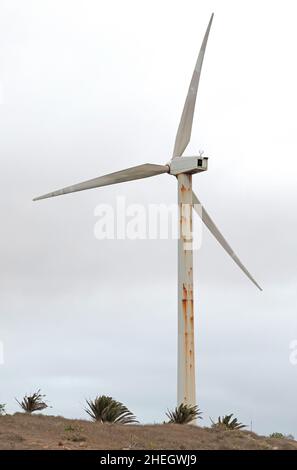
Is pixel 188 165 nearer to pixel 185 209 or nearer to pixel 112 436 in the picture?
pixel 185 209

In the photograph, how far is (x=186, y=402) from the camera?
153ft

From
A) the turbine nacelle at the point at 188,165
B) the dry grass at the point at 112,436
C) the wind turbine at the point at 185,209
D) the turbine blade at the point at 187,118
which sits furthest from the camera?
the turbine blade at the point at 187,118

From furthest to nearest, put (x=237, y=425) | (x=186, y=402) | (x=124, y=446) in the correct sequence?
(x=186, y=402) < (x=237, y=425) < (x=124, y=446)

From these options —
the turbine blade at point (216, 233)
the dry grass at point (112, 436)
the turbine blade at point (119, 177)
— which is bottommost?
the dry grass at point (112, 436)

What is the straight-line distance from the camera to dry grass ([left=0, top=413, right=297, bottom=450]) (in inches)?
1325

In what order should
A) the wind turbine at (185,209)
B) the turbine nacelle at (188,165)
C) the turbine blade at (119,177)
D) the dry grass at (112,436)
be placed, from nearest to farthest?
the dry grass at (112,436)
the wind turbine at (185,209)
the turbine nacelle at (188,165)
the turbine blade at (119,177)

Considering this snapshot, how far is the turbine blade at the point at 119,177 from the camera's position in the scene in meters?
51.2

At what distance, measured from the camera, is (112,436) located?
3562 cm

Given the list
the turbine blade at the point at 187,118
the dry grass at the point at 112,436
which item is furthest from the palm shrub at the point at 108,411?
the turbine blade at the point at 187,118

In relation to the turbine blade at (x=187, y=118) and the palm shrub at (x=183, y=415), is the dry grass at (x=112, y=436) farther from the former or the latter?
the turbine blade at (x=187, y=118)
